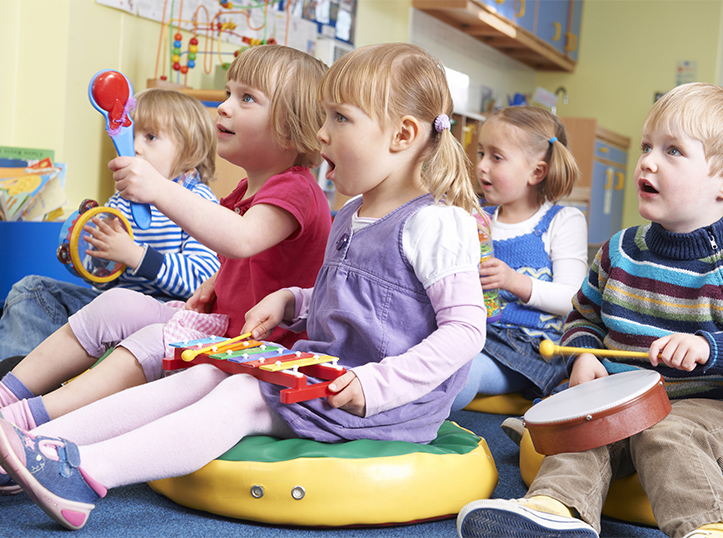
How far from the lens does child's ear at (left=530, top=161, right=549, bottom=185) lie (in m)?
1.67

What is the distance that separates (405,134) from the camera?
39.9 inches

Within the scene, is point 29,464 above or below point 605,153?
below

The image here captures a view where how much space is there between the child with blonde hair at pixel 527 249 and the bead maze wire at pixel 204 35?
1056 millimetres

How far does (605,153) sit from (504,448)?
134 inches

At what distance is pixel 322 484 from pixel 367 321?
8.8 inches

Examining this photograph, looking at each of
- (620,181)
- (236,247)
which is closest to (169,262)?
(236,247)

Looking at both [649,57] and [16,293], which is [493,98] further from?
[16,293]

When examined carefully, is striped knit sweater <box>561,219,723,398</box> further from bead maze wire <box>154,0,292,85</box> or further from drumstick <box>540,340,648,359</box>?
bead maze wire <box>154,0,292,85</box>

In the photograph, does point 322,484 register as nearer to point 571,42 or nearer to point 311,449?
point 311,449

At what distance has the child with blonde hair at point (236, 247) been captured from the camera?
103cm

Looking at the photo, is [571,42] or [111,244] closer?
[111,244]

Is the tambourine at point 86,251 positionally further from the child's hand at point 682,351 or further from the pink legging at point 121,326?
the child's hand at point 682,351

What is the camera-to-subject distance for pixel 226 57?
2.51 meters

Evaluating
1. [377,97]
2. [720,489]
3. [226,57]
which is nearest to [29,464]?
[377,97]
